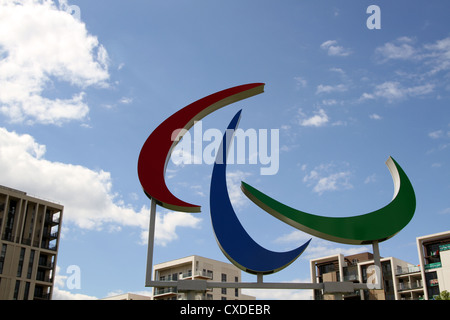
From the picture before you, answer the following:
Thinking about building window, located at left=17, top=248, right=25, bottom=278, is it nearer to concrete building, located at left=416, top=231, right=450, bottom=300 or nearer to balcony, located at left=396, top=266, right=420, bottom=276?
concrete building, located at left=416, top=231, right=450, bottom=300

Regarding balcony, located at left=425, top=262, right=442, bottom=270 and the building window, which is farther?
balcony, located at left=425, top=262, right=442, bottom=270

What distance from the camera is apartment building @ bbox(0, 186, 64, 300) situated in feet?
150

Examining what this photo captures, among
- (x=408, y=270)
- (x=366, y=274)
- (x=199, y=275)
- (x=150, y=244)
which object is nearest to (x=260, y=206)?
(x=150, y=244)

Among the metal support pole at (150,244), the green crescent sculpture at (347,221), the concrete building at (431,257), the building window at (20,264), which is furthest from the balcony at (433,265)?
the metal support pole at (150,244)

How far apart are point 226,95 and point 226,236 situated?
202 inches

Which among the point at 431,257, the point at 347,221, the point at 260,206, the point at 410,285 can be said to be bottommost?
the point at 347,221

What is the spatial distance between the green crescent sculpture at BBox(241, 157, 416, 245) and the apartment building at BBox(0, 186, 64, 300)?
3769 cm

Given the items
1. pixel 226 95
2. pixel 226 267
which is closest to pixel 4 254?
pixel 226 267

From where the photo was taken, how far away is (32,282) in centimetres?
4738

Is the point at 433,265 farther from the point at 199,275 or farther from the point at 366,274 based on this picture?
the point at 199,275

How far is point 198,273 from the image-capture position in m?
57.7

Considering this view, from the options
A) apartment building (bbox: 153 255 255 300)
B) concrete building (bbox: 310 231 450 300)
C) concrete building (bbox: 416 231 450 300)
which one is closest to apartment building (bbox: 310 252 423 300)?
concrete building (bbox: 310 231 450 300)

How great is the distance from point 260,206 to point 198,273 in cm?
4436
